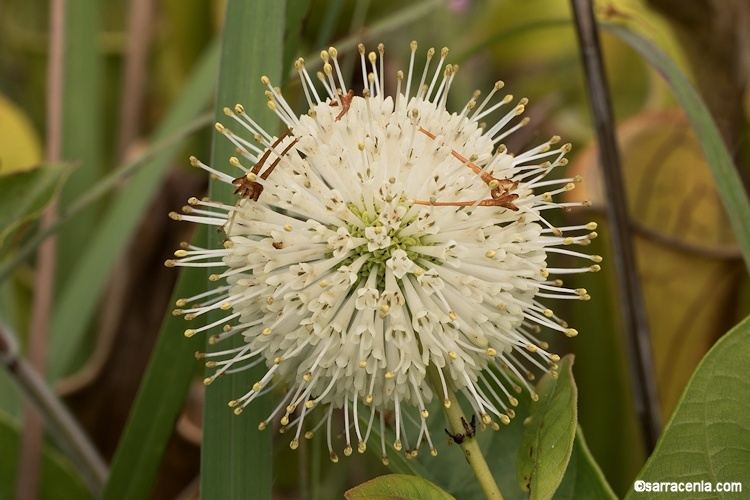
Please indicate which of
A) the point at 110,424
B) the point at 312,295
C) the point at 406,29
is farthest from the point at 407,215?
the point at 406,29

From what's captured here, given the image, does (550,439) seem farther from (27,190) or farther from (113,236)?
(113,236)

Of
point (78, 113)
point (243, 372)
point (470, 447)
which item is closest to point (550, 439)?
point (470, 447)


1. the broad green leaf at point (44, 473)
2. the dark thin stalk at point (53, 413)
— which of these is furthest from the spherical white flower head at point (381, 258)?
the broad green leaf at point (44, 473)

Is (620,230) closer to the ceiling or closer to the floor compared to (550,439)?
closer to the ceiling

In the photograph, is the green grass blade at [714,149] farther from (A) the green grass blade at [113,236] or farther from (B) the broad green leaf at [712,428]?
(A) the green grass blade at [113,236]

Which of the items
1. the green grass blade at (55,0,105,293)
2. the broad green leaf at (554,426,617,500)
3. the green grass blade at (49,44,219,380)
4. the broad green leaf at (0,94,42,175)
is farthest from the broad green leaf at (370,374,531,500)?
the green grass blade at (55,0,105,293)

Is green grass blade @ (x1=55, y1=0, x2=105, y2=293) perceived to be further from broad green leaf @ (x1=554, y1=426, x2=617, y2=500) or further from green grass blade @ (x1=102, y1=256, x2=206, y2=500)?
broad green leaf @ (x1=554, y1=426, x2=617, y2=500)
